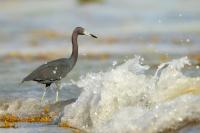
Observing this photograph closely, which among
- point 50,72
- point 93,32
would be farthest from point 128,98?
point 93,32

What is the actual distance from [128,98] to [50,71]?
9.21 ft

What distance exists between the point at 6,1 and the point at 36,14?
7544 millimetres

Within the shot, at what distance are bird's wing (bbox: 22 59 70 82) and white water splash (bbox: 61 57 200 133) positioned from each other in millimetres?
1957

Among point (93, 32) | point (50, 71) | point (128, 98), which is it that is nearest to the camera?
point (128, 98)

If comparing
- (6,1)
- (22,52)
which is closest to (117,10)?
(6,1)

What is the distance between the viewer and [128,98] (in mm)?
12977

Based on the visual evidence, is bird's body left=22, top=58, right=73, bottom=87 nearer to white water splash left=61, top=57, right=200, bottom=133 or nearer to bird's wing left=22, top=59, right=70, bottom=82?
bird's wing left=22, top=59, right=70, bottom=82

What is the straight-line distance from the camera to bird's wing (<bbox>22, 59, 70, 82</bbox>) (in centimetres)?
1528

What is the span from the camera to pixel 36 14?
3994cm

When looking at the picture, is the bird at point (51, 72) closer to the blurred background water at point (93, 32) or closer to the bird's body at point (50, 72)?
the bird's body at point (50, 72)

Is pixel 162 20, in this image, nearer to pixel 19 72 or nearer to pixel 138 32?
pixel 138 32

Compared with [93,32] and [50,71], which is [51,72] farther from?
[93,32]

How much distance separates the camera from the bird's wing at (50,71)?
15281 mm

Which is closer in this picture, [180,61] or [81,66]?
[180,61]
